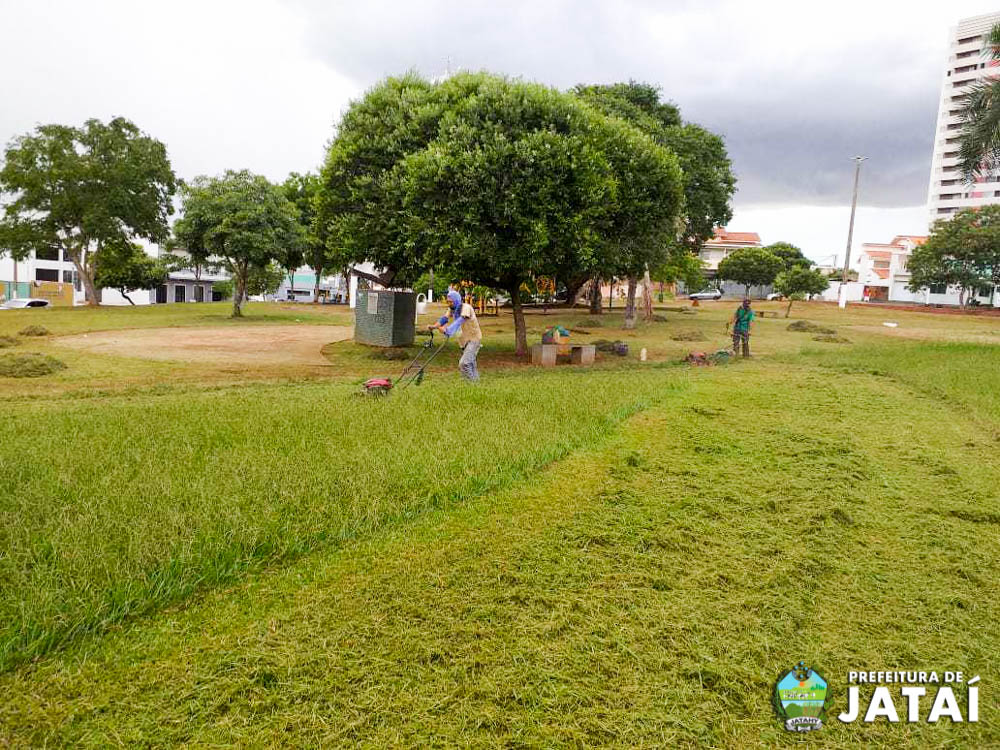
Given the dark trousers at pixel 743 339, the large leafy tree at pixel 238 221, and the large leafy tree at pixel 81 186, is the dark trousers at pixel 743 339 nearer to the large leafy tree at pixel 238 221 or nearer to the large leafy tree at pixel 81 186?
the large leafy tree at pixel 238 221

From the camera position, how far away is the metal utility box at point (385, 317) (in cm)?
2003

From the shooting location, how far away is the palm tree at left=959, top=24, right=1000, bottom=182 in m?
18.2

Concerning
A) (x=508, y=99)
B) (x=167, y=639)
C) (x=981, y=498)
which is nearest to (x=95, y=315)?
(x=508, y=99)

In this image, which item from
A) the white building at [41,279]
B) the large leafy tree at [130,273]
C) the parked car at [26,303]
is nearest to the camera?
the parked car at [26,303]

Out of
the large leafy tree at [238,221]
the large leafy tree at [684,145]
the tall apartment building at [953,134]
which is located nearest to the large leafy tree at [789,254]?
the tall apartment building at [953,134]

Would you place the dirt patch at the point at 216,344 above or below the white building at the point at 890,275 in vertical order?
below

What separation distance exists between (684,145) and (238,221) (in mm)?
20811

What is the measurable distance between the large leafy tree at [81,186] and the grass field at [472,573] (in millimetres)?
33578

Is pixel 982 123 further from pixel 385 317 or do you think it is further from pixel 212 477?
pixel 212 477

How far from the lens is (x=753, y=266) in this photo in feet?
218

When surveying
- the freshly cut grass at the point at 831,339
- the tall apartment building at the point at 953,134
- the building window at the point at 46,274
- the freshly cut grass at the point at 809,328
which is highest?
the tall apartment building at the point at 953,134

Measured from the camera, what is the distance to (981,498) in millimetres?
5844

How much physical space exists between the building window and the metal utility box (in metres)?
63.2

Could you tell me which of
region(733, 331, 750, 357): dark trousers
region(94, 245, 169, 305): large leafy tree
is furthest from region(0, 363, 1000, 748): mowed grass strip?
region(94, 245, 169, 305): large leafy tree
